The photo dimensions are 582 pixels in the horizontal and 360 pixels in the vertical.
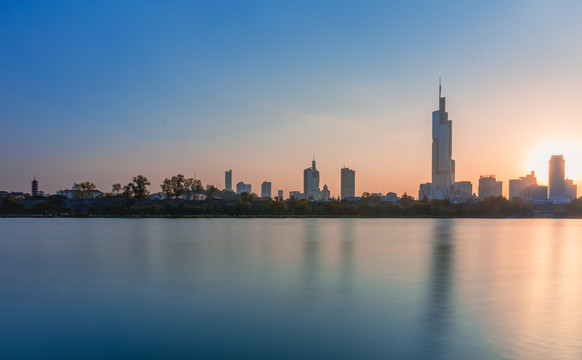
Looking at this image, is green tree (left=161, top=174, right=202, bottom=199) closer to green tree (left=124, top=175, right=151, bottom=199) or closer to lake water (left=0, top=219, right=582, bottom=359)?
green tree (left=124, top=175, right=151, bottom=199)

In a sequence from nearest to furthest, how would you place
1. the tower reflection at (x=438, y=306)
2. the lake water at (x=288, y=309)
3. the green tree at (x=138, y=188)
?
the lake water at (x=288, y=309), the tower reflection at (x=438, y=306), the green tree at (x=138, y=188)

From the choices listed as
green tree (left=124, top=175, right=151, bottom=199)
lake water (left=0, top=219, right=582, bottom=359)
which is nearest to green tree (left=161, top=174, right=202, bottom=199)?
green tree (left=124, top=175, right=151, bottom=199)

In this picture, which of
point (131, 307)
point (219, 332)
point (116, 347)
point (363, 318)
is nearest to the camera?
point (116, 347)

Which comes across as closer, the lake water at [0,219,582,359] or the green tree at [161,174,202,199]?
the lake water at [0,219,582,359]

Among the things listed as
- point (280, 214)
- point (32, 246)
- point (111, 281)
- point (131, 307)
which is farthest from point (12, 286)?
point (280, 214)

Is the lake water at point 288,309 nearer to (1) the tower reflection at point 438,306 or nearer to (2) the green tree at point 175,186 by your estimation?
(1) the tower reflection at point 438,306

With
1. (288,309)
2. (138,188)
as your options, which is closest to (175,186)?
(138,188)

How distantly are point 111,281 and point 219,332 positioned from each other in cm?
1478

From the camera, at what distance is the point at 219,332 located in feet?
56.5

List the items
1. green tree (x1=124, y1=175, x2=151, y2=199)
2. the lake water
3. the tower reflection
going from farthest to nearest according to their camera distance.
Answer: green tree (x1=124, y1=175, x2=151, y2=199), the tower reflection, the lake water

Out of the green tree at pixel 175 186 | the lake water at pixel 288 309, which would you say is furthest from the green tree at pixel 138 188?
the lake water at pixel 288 309

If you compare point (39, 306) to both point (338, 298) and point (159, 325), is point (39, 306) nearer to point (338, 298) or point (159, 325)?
point (159, 325)

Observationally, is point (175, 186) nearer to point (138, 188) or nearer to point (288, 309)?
point (138, 188)

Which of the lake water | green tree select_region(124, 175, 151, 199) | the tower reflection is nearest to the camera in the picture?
the lake water
